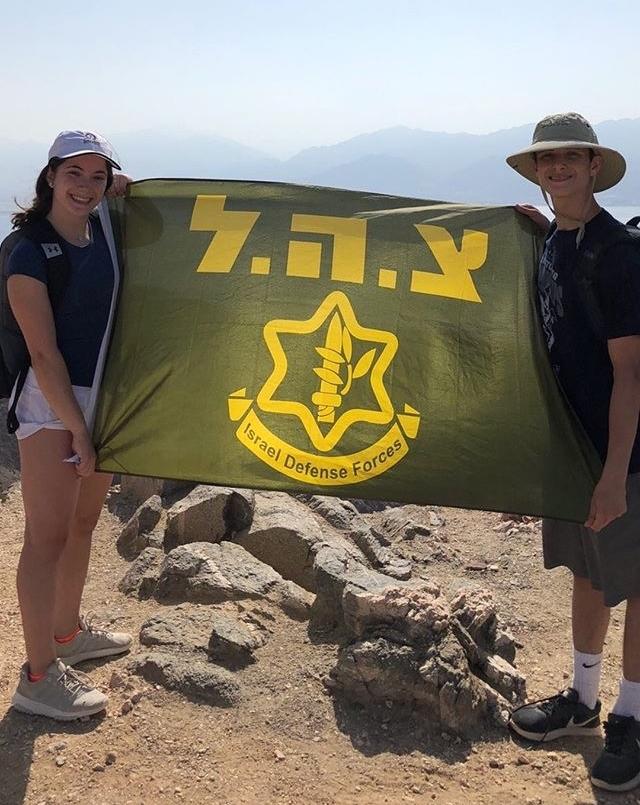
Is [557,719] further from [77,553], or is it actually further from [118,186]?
[118,186]

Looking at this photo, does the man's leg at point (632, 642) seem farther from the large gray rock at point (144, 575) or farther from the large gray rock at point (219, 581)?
the large gray rock at point (144, 575)

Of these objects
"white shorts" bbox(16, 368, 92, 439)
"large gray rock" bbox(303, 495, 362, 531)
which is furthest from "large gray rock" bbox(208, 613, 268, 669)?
"large gray rock" bbox(303, 495, 362, 531)

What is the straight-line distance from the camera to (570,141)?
10.7 ft

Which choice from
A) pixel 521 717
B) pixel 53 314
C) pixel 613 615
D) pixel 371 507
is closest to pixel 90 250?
pixel 53 314

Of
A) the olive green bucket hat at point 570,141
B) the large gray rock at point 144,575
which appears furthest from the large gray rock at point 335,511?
the olive green bucket hat at point 570,141

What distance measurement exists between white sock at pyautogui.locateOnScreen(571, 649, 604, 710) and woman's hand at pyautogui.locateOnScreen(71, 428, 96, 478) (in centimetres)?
A: 280

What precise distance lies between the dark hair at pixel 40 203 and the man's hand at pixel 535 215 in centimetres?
249

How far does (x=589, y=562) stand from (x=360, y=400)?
1.45 m

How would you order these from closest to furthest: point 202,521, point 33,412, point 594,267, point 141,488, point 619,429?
point 594,267, point 619,429, point 33,412, point 202,521, point 141,488

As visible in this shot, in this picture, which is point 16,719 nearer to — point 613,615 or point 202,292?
Answer: point 202,292

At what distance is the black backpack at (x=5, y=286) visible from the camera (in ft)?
10.9

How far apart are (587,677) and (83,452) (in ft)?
9.65

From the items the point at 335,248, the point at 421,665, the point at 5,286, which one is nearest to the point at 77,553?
the point at 5,286

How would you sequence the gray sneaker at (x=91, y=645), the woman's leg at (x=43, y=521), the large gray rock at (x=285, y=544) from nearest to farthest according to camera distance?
the woman's leg at (x=43, y=521)
the gray sneaker at (x=91, y=645)
the large gray rock at (x=285, y=544)
